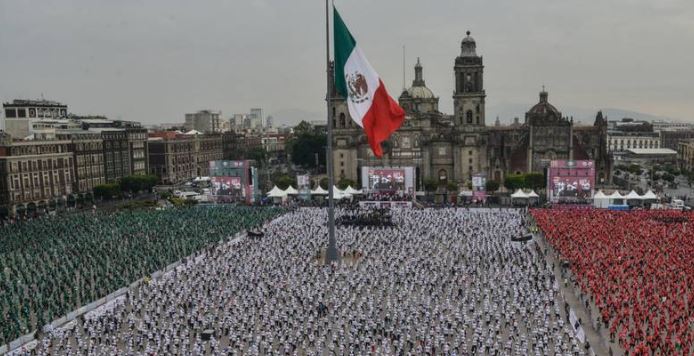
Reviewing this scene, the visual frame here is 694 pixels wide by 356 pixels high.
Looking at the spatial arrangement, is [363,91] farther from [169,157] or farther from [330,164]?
[169,157]

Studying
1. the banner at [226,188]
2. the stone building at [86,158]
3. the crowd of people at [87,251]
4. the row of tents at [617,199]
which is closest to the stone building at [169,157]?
the stone building at [86,158]

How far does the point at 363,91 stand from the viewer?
29.2 meters

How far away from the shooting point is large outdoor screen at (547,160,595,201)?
5572cm

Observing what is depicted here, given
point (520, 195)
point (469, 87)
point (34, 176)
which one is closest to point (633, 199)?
point (520, 195)

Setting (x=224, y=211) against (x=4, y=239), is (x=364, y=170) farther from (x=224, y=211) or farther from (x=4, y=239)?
(x=4, y=239)

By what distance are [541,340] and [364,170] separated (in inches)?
1495

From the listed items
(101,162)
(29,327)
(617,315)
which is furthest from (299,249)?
(101,162)

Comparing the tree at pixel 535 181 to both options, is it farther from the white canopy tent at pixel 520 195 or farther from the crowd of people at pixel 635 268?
the crowd of people at pixel 635 268

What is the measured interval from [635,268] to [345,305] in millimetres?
15534

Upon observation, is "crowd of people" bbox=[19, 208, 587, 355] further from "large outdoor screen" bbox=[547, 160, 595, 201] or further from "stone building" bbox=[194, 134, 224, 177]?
"stone building" bbox=[194, 134, 224, 177]

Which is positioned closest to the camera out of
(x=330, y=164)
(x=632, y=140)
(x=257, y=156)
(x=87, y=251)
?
(x=330, y=164)

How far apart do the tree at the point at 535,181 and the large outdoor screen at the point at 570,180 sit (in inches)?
504

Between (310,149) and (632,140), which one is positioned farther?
(632,140)

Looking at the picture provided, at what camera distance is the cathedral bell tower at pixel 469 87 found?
3115 inches
